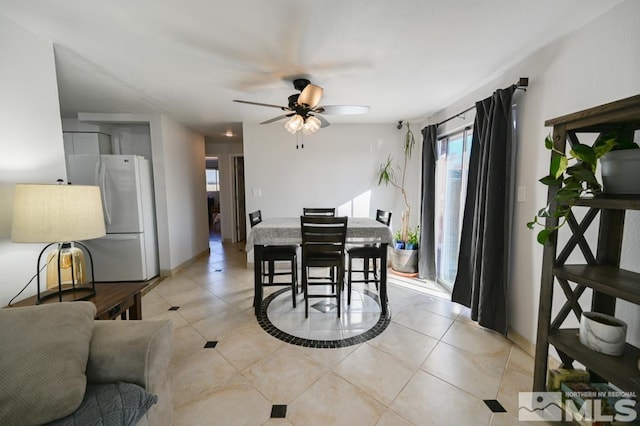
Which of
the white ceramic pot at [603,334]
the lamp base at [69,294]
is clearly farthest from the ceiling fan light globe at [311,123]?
the white ceramic pot at [603,334]

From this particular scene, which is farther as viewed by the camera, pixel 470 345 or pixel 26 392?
pixel 470 345

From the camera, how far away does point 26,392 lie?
2.94ft

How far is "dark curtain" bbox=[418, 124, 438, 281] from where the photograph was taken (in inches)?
134

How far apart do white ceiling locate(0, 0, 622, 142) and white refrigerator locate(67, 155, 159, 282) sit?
805 millimetres

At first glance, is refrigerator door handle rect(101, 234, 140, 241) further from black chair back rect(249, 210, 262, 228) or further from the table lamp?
the table lamp

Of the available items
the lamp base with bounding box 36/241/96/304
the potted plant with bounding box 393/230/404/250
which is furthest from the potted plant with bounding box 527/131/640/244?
the lamp base with bounding box 36/241/96/304

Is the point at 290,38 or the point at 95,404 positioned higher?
the point at 290,38

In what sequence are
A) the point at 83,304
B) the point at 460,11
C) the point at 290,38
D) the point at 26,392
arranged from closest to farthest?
the point at 26,392 < the point at 83,304 < the point at 460,11 < the point at 290,38

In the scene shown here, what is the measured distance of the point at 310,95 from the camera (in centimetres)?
211

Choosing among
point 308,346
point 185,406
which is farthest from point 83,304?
point 308,346

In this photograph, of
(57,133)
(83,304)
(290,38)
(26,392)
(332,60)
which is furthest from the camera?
(332,60)

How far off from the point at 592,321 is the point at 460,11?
183 cm

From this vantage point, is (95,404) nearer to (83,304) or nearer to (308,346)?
(83,304)

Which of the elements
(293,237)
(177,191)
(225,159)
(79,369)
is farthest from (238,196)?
(79,369)
